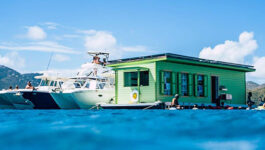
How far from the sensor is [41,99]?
69.6 ft

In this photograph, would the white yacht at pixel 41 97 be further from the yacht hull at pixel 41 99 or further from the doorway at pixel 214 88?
the doorway at pixel 214 88

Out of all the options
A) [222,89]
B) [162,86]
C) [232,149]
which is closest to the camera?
[232,149]

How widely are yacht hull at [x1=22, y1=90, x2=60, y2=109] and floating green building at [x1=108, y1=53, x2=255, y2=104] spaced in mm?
4674

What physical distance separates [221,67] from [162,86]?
5.26 meters

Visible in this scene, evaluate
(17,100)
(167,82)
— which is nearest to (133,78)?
(167,82)

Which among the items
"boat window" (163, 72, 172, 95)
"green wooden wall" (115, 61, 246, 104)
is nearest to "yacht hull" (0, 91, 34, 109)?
"green wooden wall" (115, 61, 246, 104)

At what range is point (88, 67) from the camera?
80.9 ft

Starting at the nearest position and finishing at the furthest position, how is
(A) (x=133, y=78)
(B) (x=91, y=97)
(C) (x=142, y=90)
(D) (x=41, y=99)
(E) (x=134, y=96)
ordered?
(C) (x=142, y=90) < (E) (x=134, y=96) < (A) (x=133, y=78) < (B) (x=91, y=97) < (D) (x=41, y=99)

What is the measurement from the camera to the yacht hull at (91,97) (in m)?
20.2

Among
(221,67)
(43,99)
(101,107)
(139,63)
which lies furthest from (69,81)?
(221,67)

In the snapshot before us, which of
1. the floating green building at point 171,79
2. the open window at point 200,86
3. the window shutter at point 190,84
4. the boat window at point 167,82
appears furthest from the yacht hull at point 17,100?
the open window at point 200,86

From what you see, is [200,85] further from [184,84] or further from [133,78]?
[133,78]

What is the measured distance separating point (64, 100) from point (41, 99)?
1459mm

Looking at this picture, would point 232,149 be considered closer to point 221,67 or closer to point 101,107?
point 101,107
